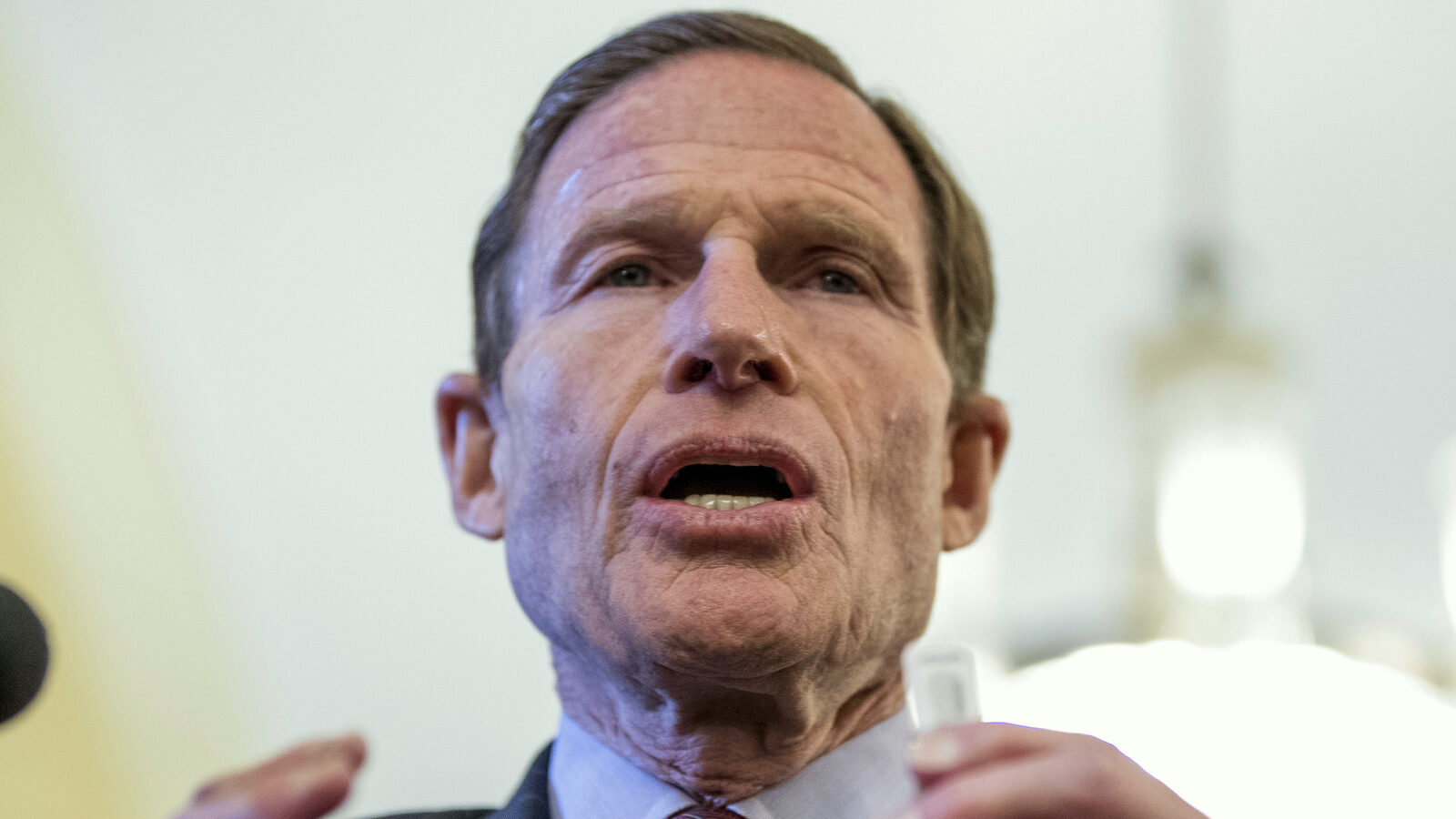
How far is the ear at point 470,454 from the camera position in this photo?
1.78 m

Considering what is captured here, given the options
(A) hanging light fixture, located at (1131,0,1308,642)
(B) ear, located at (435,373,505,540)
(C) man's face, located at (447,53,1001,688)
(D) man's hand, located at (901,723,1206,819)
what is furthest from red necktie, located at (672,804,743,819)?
(A) hanging light fixture, located at (1131,0,1308,642)

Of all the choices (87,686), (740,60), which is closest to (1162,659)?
Answer: (87,686)

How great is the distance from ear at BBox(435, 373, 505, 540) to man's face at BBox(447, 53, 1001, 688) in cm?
1

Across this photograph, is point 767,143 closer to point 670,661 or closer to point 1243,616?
point 670,661

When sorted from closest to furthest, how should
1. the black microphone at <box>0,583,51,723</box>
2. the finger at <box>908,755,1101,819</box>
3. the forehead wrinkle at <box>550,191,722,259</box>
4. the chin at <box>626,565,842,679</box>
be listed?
the finger at <box>908,755,1101,819</box> → the black microphone at <box>0,583,51,723</box> → the chin at <box>626,565,842,679</box> → the forehead wrinkle at <box>550,191,722,259</box>

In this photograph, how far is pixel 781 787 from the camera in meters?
1.57

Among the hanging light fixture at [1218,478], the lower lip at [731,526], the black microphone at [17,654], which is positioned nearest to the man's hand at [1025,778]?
the lower lip at [731,526]

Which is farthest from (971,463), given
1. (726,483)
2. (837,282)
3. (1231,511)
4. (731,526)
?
(1231,511)

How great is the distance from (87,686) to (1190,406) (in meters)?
4.29

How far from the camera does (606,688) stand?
162 cm

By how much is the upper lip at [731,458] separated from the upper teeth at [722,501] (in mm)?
34

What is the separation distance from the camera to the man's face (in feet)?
4.64

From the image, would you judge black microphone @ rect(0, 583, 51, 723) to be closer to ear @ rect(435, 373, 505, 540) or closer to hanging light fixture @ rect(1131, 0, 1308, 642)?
ear @ rect(435, 373, 505, 540)

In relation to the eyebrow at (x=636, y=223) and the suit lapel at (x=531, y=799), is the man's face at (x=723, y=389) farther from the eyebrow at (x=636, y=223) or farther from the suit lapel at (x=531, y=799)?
the suit lapel at (x=531, y=799)
